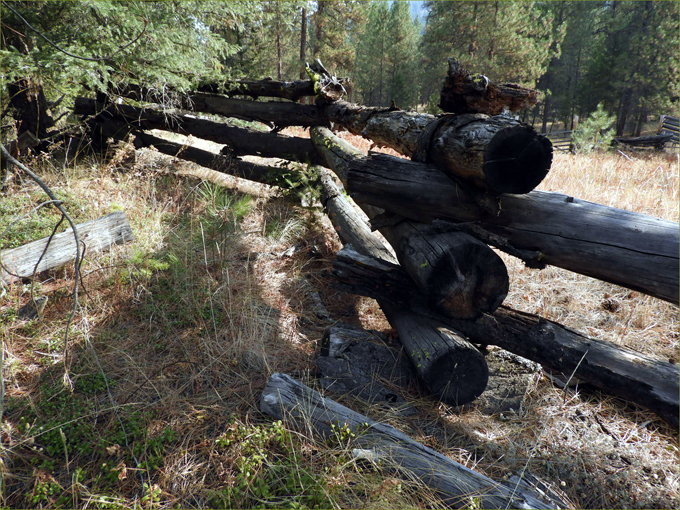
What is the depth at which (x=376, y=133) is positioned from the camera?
440 cm

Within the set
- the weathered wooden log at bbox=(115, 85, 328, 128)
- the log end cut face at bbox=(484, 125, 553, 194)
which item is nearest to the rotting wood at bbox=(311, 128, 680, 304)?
the log end cut face at bbox=(484, 125, 553, 194)

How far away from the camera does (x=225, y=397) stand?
2824 millimetres

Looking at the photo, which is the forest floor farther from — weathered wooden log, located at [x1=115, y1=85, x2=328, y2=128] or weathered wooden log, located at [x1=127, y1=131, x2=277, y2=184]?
weathered wooden log, located at [x1=115, y1=85, x2=328, y2=128]

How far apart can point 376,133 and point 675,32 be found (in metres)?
27.4

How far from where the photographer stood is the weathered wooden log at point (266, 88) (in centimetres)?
600

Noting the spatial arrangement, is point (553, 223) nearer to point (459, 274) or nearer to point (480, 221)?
point (480, 221)

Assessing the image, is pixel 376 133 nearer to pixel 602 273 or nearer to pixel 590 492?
pixel 602 273

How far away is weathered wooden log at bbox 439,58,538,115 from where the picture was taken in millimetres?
3100

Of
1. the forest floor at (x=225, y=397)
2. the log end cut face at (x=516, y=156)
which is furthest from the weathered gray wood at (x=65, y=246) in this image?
the log end cut face at (x=516, y=156)

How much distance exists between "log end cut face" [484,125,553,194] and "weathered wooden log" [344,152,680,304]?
328mm

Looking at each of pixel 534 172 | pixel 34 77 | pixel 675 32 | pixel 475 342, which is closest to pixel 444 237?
pixel 534 172

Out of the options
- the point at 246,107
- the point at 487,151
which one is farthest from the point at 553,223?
the point at 246,107

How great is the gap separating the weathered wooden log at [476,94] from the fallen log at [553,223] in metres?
0.67

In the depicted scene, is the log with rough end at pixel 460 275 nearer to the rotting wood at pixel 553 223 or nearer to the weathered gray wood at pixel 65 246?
the rotting wood at pixel 553 223
